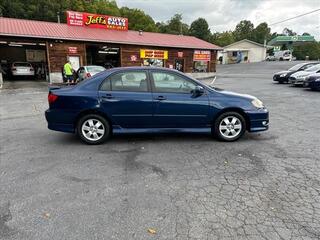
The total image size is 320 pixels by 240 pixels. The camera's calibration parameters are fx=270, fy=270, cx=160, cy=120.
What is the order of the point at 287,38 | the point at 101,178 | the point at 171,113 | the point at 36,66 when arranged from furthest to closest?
the point at 287,38, the point at 36,66, the point at 171,113, the point at 101,178

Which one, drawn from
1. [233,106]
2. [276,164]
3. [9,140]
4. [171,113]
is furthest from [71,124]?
[276,164]

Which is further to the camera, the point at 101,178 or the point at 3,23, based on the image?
the point at 3,23

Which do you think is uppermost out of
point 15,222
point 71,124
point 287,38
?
point 287,38

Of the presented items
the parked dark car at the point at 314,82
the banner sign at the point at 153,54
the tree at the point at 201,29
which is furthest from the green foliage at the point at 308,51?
the parked dark car at the point at 314,82

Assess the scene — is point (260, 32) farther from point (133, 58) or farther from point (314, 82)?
point (314, 82)

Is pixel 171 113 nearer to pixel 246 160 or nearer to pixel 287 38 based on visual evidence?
pixel 246 160

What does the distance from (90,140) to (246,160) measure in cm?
308

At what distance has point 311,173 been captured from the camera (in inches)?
164

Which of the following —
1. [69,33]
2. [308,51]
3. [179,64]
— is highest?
[308,51]

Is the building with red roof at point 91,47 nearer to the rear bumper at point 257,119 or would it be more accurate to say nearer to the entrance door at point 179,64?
the entrance door at point 179,64

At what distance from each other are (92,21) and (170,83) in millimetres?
21200

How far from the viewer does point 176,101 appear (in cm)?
553

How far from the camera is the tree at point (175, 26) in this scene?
67287 millimetres

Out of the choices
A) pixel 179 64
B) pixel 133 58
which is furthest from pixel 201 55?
pixel 133 58
